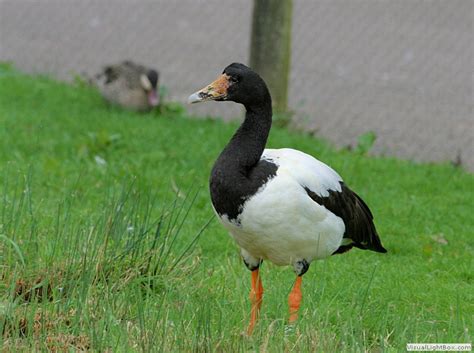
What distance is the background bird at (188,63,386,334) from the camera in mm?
4406

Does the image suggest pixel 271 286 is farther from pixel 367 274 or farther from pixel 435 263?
pixel 435 263

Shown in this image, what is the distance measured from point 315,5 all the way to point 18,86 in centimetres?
429

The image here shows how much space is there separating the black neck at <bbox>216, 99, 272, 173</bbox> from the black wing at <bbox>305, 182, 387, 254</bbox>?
0.34 metres

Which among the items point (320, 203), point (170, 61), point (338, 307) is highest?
point (170, 61)

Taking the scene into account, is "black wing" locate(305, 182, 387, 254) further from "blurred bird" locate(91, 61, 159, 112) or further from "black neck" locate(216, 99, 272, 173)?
"blurred bird" locate(91, 61, 159, 112)

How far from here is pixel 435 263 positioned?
18.8 feet

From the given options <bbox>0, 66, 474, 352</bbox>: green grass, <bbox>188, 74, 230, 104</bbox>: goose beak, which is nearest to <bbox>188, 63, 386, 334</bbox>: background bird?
<bbox>188, 74, 230, 104</bbox>: goose beak

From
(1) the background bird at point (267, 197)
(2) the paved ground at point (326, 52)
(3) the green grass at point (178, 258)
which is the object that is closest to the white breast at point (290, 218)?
(1) the background bird at point (267, 197)

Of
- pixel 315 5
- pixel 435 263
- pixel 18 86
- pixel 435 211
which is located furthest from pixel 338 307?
pixel 315 5

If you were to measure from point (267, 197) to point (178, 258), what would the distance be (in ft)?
2.83

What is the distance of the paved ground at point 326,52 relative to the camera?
30.5ft

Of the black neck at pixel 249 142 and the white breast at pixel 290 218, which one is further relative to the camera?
the black neck at pixel 249 142

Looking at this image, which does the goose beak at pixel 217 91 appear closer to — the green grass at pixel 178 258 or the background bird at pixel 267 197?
the background bird at pixel 267 197

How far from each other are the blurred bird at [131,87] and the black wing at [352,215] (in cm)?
410
